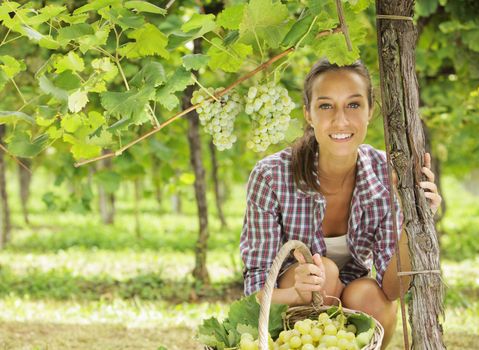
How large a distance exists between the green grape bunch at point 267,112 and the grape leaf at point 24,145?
75 cm

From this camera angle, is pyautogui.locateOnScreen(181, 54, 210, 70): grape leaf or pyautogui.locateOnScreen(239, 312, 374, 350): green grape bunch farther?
pyautogui.locateOnScreen(239, 312, 374, 350): green grape bunch

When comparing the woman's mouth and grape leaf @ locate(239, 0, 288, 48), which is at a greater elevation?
grape leaf @ locate(239, 0, 288, 48)

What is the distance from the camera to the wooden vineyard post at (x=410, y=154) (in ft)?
6.82

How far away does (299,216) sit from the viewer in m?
2.89

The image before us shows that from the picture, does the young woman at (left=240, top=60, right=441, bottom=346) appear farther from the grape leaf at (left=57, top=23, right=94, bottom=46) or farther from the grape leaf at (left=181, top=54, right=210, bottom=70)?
the grape leaf at (left=57, top=23, right=94, bottom=46)

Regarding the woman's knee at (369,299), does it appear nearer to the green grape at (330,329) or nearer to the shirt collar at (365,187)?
the shirt collar at (365,187)

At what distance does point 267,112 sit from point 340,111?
56 centimetres

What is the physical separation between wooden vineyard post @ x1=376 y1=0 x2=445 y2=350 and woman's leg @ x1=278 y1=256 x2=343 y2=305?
0.61 m

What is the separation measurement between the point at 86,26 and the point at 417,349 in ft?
4.73

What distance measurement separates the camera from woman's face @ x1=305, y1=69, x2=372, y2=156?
259cm

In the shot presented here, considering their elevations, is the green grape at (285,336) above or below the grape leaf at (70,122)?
below

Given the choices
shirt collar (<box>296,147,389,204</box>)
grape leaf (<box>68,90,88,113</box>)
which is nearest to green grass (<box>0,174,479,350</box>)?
shirt collar (<box>296,147,389,204</box>)

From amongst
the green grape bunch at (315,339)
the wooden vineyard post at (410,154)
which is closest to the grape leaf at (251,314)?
the green grape bunch at (315,339)

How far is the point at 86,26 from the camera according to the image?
1.95 metres
